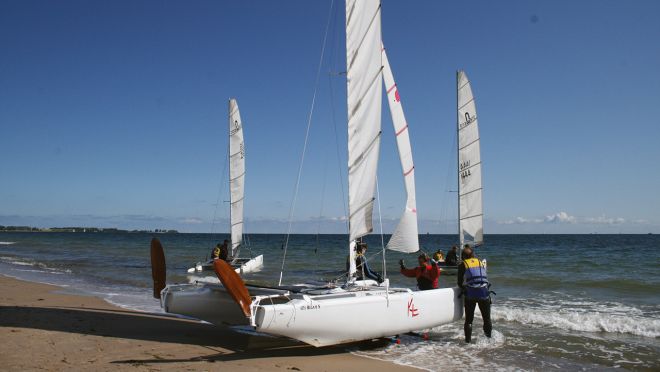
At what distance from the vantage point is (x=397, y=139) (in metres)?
10.3

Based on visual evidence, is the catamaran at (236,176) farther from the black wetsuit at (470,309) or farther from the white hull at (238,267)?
the black wetsuit at (470,309)

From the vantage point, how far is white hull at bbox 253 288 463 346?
19.6 feet

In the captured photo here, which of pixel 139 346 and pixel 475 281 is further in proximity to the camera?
pixel 475 281

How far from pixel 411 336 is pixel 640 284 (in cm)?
1348

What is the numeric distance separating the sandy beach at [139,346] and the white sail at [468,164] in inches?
522

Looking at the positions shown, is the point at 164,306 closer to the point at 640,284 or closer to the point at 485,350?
the point at 485,350

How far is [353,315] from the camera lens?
6.58m

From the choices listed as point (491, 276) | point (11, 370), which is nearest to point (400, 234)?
point (11, 370)

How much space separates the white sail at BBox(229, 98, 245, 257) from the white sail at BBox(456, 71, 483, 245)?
365 inches

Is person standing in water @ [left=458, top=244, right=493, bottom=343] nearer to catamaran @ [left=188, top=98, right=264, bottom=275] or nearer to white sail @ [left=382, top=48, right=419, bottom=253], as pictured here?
white sail @ [left=382, top=48, right=419, bottom=253]

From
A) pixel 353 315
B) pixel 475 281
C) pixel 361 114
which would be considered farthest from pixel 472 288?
pixel 361 114

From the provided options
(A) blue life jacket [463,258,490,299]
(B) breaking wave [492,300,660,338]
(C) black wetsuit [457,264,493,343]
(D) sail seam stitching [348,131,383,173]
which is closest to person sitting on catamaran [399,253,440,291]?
(C) black wetsuit [457,264,493,343]

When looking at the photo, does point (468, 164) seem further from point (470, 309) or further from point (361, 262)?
point (470, 309)

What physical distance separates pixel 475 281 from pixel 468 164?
12588mm
